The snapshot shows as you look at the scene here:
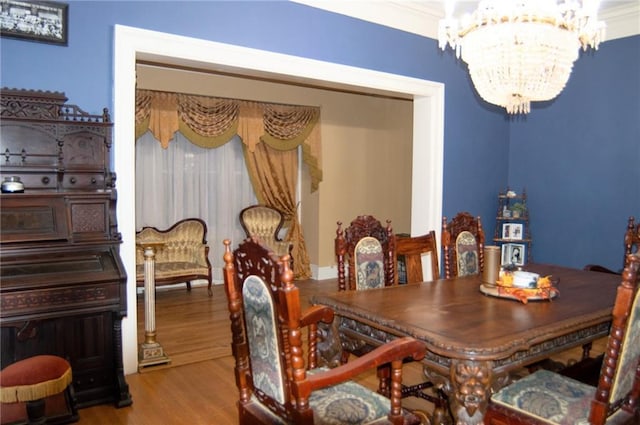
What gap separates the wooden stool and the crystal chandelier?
250 cm

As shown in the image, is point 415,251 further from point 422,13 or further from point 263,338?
point 422,13

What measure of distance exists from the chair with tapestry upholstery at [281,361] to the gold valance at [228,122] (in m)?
4.30

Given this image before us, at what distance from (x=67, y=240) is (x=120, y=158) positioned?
0.61 meters

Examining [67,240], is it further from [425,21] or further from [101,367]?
[425,21]

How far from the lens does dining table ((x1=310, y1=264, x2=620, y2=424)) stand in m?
1.86

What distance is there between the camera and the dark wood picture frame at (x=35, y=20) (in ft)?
9.24

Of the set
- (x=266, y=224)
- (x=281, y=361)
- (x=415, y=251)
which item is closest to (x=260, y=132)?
(x=266, y=224)

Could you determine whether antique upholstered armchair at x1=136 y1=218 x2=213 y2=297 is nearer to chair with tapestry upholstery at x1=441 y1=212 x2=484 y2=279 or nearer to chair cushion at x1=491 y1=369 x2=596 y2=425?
chair with tapestry upholstery at x1=441 y1=212 x2=484 y2=279

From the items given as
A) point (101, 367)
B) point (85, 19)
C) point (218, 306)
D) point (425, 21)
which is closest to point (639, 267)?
point (101, 367)

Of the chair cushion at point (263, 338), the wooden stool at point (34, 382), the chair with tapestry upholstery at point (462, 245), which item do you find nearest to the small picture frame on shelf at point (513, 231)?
the chair with tapestry upholstery at point (462, 245)

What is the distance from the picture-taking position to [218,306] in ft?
17.8

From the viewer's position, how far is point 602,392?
5.83ft

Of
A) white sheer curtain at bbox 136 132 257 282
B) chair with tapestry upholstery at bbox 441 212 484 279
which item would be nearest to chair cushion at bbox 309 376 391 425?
chair with tapestry upholstery at bbox 441 212 484 279

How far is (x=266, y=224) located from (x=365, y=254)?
3.71m
